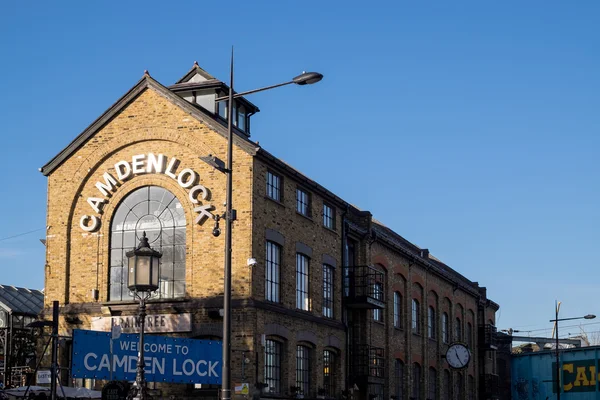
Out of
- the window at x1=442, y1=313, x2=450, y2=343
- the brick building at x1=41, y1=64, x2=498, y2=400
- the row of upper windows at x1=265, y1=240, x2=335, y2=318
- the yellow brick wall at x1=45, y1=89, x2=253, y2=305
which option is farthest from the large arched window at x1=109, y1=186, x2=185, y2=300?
the window at x1=442, y1=313, x2=450, y2=343

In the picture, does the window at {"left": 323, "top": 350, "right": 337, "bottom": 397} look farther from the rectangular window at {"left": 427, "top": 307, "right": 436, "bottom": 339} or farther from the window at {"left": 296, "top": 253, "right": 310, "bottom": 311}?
the rectangular window at {"left": 427, "top": 307, "right": 436, "bottom": 339}

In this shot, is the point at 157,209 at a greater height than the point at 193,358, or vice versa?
the point at 157,209

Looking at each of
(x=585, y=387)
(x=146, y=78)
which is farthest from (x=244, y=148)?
(x=585, y=387)

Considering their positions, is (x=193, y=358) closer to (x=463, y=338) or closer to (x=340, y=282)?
(x=340, y=282)

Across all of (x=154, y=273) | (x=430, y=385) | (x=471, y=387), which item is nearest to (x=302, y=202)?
(x=154, y=273)

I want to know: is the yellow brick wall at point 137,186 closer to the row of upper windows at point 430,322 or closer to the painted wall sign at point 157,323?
the painted wall sign at point 157,323

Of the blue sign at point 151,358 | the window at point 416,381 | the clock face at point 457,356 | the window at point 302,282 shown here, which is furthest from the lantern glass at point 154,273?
the window at point 416,381

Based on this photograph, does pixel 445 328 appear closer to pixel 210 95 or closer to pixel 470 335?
pixel 470 335

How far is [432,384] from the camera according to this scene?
48219 mm

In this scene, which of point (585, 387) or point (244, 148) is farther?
point (585, 387)

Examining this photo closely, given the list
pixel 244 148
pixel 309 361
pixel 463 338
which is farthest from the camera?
pixel 463 338

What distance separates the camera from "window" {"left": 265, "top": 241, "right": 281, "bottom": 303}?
31172 millimetres

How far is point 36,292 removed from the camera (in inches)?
2163

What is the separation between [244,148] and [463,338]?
27591 millimetres
